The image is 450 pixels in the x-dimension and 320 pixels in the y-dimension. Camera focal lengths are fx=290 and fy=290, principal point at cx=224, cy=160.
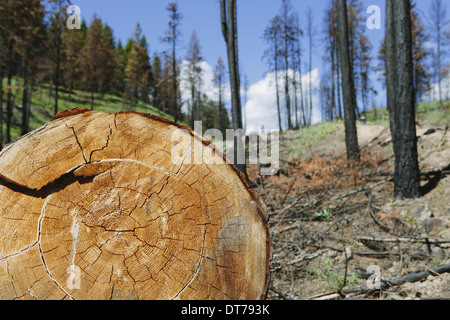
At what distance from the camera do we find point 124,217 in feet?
5.25

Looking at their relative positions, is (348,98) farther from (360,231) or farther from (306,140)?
(360,231)

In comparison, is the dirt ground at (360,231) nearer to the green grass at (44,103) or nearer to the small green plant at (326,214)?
the small green plant at (326,214)

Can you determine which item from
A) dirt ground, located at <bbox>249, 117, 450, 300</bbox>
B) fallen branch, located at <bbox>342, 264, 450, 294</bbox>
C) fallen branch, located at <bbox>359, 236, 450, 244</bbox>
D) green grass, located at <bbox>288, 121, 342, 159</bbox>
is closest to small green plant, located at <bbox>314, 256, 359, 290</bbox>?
dirt ground, located at <bbox>249, 117, 450, 300</bbox>

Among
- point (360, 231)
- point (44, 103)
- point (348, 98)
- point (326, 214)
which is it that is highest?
point (44, 103)

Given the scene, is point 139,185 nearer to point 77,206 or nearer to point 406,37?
point 77,206

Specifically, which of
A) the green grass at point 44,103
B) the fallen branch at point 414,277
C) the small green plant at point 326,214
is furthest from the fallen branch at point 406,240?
the green grass at point 44,103

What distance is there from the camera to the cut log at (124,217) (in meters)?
1.54

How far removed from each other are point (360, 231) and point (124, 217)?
4.31 meters

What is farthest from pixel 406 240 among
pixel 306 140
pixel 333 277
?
pixel 306 140

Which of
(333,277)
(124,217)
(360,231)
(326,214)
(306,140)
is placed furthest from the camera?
(306,140)

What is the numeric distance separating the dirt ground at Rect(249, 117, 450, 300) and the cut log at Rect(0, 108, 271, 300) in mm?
1803

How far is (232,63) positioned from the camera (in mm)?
7949

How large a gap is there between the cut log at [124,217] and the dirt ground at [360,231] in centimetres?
180

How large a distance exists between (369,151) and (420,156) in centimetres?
211
